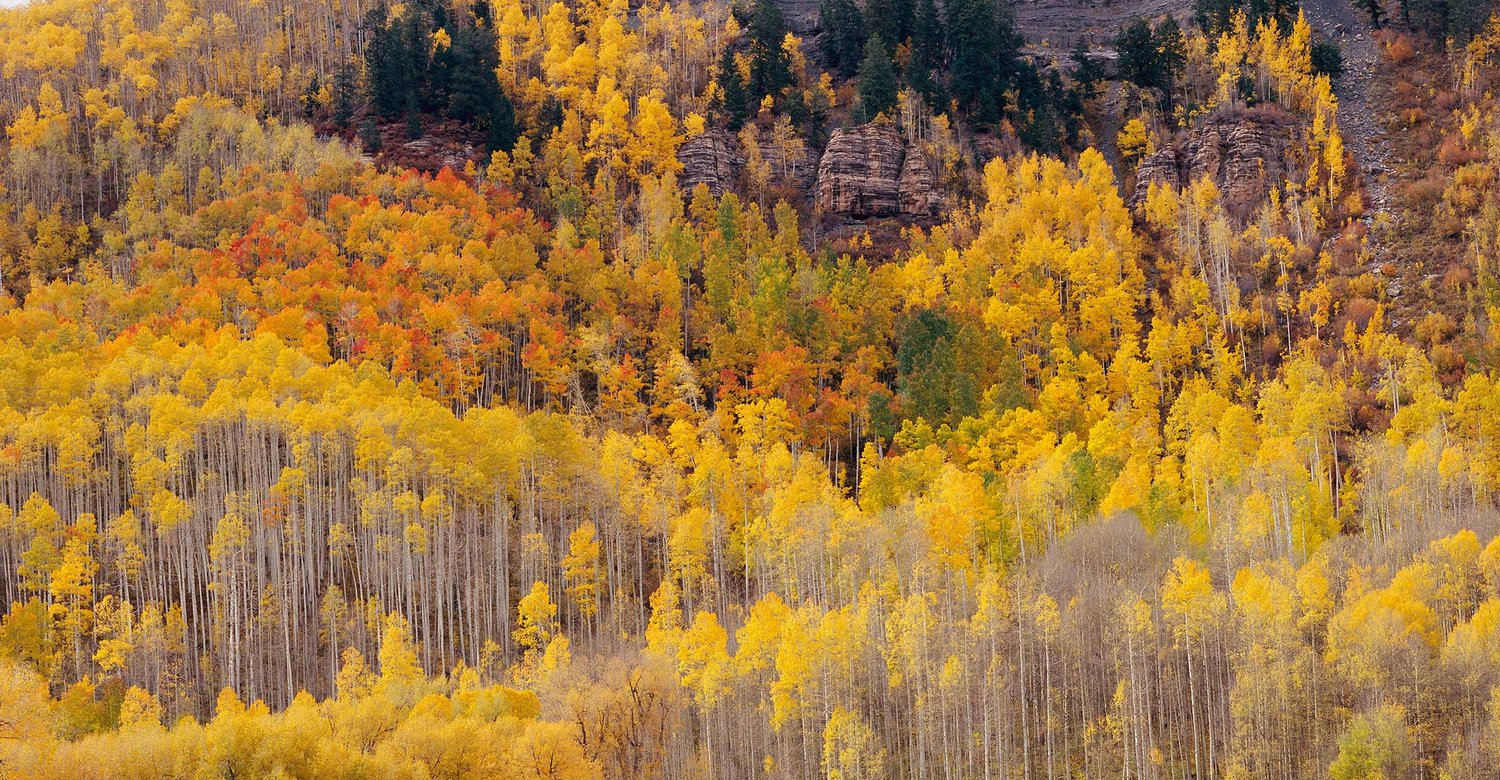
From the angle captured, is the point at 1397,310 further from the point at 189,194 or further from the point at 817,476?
the point at 189,194

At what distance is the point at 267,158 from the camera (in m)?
113

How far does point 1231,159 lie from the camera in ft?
346

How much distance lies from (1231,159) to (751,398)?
4386 centimetres

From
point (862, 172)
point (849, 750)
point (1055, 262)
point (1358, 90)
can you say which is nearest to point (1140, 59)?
point (1358, 90)

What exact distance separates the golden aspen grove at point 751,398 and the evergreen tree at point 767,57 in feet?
1.95

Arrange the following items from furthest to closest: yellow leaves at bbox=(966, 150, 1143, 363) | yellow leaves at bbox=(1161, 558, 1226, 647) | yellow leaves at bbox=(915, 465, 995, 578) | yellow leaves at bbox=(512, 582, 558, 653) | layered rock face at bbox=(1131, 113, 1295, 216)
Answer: layered rock face at bbox=(1131, 113, 1295, 216), yellow leaves at bbox=(966, 150, 1143, 363), yellow leaves at bbox=(915, 465, 995, 578), yellow leaves at bbox=(512, 582, 558, 653), yellow leaves at bbox=(1161, 558, 1226, 647)

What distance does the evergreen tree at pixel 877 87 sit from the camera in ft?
393

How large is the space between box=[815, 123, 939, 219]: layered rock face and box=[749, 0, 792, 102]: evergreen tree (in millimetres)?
11120

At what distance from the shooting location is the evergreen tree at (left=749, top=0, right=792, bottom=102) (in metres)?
126

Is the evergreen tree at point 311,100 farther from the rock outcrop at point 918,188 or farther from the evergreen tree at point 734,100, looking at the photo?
the rock outcrop at point 918,188

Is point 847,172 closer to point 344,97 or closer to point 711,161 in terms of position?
point 711,161

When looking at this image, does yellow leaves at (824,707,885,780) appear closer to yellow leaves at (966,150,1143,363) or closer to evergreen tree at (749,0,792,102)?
yellow leaves at (966,150,1143,363)

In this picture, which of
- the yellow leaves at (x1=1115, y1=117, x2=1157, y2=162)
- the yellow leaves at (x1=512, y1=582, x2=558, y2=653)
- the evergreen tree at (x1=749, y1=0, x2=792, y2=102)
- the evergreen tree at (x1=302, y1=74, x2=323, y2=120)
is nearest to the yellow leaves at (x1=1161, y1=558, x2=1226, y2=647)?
the yellow leaves at (x1=512, y1=582, x2=558, y2=653)

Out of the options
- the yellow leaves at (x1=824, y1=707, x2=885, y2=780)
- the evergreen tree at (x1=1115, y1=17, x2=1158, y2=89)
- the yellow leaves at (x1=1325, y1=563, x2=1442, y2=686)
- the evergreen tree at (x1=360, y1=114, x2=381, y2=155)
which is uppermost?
the evergreen tree at (x1=1115, y1=17, x2=1158, y2=89)
